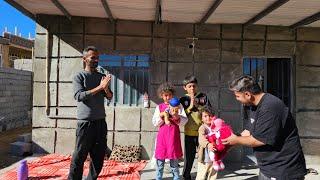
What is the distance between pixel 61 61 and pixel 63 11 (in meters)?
1.12

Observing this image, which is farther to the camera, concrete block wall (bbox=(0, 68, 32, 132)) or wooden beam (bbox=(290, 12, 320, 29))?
concrete block wall (bbox=(0, 68, 32, 132))

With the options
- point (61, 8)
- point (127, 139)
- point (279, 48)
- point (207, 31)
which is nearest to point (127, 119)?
point (127, 139)

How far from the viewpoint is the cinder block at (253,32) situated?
26.1ft

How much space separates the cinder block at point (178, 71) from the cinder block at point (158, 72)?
0.12 m

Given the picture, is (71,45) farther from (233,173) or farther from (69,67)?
(233,173)

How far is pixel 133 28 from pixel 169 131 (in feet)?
9.74

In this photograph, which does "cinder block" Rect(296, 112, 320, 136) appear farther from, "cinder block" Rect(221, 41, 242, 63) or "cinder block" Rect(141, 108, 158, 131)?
"cinder block" Rect(141, 108, 158, 131)

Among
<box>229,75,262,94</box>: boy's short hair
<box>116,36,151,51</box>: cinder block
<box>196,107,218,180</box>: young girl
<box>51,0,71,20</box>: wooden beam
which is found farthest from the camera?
<box>116,36,151,51</box>: cinder block

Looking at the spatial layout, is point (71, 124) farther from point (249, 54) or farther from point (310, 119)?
point (310, 119)

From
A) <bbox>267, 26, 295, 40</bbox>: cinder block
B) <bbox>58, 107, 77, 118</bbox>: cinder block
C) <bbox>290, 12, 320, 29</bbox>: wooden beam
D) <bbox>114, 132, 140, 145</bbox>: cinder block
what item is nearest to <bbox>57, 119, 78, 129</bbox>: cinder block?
<bbox>58, 107, 77, 118</bbox>: cinder block

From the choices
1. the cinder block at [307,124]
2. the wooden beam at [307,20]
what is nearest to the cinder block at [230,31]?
the wooden beam at [307,20]

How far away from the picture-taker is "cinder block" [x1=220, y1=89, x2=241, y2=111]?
791 cm

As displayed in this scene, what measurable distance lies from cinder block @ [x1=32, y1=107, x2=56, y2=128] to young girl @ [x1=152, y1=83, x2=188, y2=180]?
3.14 metres

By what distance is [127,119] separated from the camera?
7.95m
